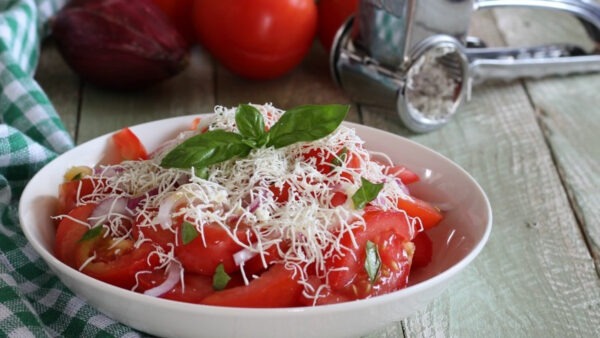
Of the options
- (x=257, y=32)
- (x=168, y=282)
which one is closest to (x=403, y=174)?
(x=168, y=282)

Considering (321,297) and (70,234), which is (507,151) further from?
(70,234)

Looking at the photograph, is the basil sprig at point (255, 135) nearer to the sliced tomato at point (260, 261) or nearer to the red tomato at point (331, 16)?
the sliced tomato at point (260, 261)

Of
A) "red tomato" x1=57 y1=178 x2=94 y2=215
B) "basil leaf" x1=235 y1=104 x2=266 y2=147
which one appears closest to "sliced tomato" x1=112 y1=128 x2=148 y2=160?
"red tomato" x1=57 y1=178 x2=94 y2=215

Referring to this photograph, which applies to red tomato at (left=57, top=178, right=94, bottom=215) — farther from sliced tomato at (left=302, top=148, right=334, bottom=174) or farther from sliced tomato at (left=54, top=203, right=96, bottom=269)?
sliced tomato at (left=302, top=148, right=334, bottom=174)

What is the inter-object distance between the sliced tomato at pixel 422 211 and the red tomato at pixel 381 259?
5 centimetres

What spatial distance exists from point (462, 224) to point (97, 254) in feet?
1.77

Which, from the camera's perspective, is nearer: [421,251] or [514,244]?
[421,251]

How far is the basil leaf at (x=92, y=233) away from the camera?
114 cm

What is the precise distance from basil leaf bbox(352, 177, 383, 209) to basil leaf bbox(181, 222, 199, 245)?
213 mm

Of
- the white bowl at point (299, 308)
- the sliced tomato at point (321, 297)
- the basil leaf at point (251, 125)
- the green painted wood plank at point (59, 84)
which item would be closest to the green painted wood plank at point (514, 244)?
the white bowl at point (299, 308)

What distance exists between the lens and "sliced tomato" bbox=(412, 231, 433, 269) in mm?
1234

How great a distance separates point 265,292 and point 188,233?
4.9 inches

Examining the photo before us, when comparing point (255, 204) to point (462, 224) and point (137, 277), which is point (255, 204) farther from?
point (462, 224)

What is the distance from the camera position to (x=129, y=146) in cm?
141
